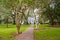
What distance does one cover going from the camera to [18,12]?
65.8 feet

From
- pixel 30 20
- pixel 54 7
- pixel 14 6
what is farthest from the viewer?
pixel 30 20

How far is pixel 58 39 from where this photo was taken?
1416 cm

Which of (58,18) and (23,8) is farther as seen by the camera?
(58,18)

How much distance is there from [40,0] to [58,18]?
1984 cm

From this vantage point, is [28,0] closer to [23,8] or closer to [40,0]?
[40,0]

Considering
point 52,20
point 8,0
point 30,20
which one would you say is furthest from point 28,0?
point 30,20

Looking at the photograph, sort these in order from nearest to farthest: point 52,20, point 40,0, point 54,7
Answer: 1. point 40,0
2. point 54,7
3. point 52,20

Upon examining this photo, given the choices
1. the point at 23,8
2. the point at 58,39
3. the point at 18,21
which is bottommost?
the point at 58,39

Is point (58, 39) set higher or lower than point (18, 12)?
lower

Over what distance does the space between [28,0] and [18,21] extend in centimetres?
577

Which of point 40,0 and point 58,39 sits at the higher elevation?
point 40,0

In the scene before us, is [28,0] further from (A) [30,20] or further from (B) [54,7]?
(A) [30,20]

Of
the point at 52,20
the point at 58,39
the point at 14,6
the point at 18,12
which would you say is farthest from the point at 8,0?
the point at 52,20

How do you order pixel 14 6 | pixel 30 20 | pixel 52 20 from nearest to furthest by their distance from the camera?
pixel 14 6
pixel 52 20
pixel 30 20
